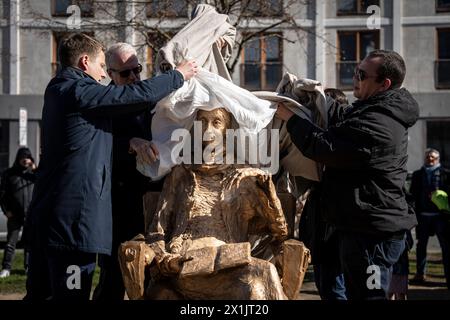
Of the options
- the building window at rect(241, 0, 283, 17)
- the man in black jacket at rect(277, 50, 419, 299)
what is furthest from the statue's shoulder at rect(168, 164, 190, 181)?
the building window at rect(241, 0, 283, 17)

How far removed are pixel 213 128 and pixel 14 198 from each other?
6.25 metres

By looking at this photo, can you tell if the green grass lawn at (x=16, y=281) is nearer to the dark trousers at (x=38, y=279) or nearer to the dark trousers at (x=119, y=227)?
the dark trousers at (x=119, y=227)

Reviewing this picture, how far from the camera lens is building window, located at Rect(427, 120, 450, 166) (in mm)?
24062

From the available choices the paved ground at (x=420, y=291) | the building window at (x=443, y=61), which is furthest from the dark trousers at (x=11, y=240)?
the building window at (x=443, y=61)

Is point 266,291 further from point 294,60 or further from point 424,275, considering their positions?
point 294,60

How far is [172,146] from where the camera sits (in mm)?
5094

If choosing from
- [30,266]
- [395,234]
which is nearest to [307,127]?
[395,234]

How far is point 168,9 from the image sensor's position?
462 inches

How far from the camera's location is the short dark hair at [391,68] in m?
4.78

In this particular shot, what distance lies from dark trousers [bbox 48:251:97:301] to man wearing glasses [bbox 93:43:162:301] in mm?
892

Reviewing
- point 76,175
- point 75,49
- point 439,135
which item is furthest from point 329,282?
point 439,135

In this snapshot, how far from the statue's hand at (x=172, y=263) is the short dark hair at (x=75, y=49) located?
1.21 meters

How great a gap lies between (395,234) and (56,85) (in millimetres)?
2027

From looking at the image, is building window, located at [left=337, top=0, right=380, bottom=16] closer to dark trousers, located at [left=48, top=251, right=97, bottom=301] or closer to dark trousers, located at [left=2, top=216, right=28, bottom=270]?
dark trousers, located at [left=2, top=216, right=28, bottom=270]
